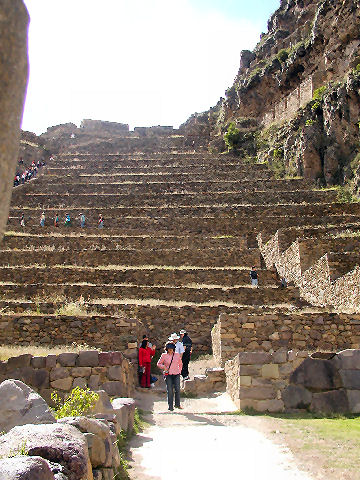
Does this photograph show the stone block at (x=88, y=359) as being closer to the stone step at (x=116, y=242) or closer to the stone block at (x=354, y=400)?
the stone block at (x=354, y=400)

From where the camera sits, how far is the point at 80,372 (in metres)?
10.4

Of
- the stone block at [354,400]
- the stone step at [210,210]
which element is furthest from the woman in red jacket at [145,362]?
the stone step at [210,210]

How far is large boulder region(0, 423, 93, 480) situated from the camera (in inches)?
167

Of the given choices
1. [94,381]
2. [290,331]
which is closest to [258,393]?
[94,381]

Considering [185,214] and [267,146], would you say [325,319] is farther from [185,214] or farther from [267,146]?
[267,146]

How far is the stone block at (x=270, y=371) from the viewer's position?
1007 centimetres

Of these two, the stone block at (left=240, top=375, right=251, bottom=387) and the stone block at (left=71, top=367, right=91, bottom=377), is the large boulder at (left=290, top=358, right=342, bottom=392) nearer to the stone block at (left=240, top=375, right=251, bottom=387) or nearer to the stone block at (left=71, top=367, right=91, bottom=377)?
the stone block at (left=240, top=375, right=251, bottom=387)

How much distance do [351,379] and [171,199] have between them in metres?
28.0

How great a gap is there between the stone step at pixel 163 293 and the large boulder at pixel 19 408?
13.5 metres

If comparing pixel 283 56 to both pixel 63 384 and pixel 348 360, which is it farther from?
pixel 63 384

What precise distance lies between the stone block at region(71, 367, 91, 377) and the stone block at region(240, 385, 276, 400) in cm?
313

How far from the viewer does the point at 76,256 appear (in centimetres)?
2572

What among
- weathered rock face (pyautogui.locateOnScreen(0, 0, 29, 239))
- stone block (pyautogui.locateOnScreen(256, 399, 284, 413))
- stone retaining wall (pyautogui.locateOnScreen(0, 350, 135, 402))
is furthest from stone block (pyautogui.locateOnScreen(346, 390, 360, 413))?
weathered rock face (pyautogui.locateOnScreen(0, 0, 29, 239))

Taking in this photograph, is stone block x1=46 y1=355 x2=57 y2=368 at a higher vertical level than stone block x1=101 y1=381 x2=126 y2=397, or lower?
higher
